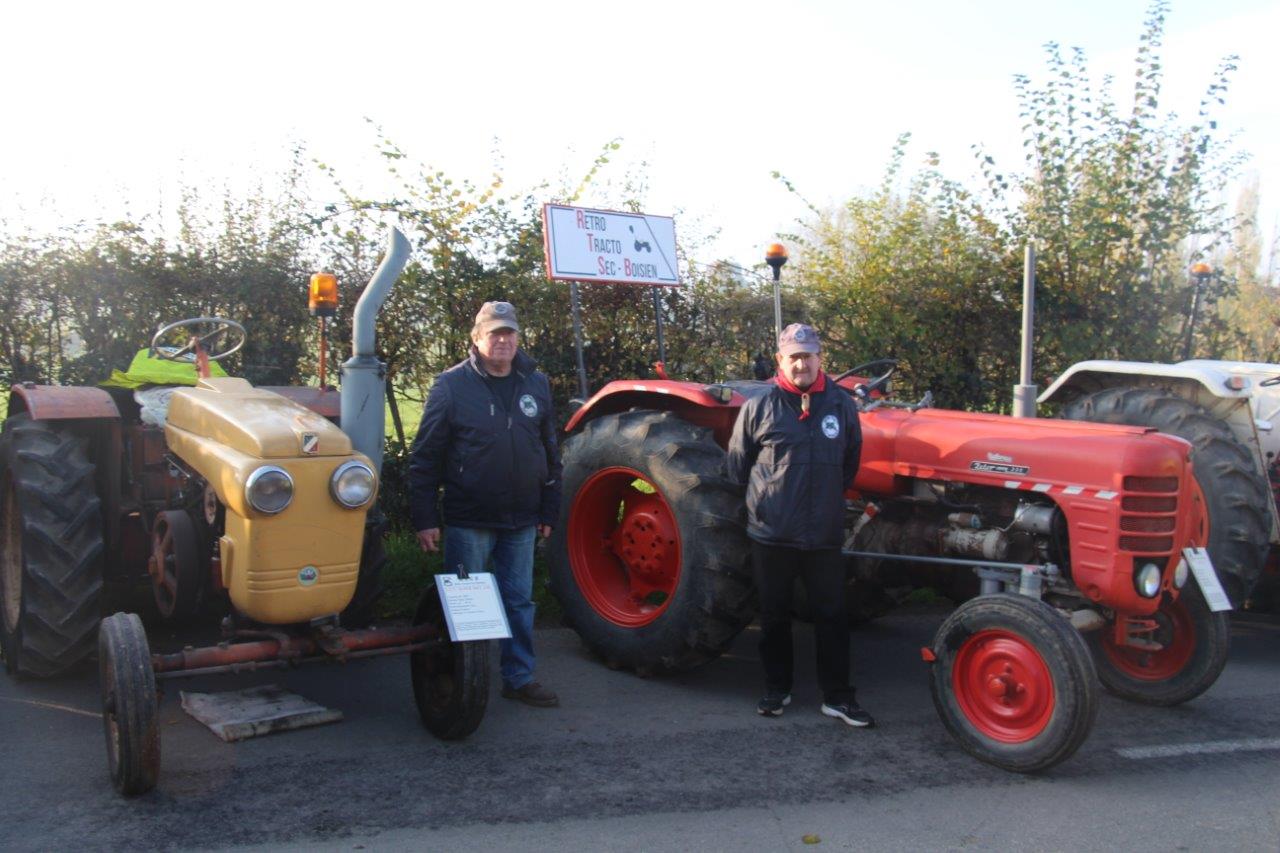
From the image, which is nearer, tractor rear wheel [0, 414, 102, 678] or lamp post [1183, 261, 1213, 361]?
tractor rear wheel [0, 414, 102, 678]

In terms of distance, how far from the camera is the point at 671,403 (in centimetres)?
526

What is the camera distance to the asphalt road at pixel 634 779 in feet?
10.8

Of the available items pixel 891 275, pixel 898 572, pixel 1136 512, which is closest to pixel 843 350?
pixel 891 275

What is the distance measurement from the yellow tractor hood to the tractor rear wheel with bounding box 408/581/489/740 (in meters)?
0.75

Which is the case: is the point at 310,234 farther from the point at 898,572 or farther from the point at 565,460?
the point at 898,572

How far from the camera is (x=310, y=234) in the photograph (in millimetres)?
6801

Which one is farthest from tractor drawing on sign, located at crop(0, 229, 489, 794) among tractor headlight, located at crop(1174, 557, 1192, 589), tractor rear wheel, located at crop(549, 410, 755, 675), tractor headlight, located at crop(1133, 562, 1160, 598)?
tractor headlight, located at crop(1174, 557, 1192, 589)

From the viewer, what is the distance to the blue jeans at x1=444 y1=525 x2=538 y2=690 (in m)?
4.31

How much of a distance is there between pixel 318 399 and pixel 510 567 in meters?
1.21

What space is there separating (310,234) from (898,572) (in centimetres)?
416

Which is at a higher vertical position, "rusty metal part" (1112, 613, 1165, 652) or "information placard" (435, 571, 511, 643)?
"information placard" (435, 571, 511, 643)

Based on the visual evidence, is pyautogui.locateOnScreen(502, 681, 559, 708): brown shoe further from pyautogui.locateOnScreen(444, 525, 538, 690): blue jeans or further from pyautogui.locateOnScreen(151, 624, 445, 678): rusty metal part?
pyautogui.locateOnScreen(151, 624, 445, 678): rusty metal part

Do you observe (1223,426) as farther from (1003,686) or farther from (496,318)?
(496,318)

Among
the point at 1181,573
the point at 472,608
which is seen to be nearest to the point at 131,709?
the point at 472,608
